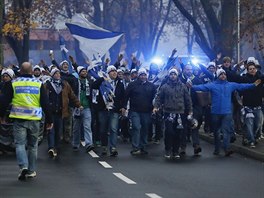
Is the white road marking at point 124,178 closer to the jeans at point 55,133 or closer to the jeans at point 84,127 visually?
the jeans at point 55,133

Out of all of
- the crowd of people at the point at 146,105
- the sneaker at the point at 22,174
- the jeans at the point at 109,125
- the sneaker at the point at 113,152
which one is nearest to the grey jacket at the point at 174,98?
the crowd of people at the point at 146,105

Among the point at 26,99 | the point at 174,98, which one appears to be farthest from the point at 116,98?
the point at 26,99

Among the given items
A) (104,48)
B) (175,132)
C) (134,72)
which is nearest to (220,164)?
(175,132)

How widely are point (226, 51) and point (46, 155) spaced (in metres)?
13.4

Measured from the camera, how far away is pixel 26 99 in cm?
1417

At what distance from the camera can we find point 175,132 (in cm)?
1830

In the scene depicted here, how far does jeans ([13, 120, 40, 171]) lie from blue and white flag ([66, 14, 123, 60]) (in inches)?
343

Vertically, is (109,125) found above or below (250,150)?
above

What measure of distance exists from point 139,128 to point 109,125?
2.13 ft

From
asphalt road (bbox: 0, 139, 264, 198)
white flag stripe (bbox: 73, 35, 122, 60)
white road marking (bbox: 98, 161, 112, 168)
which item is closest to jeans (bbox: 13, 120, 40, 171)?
asphalt road (bbox: 0, 139, 264, 198)

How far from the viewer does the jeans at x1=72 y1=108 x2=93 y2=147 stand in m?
19.0

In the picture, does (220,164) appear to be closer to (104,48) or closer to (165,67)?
(165,67)

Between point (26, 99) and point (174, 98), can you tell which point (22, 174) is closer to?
point (26, 99)

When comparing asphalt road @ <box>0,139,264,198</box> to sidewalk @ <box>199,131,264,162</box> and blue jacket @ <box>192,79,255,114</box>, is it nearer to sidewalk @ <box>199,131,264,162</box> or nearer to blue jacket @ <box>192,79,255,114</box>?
sidewalk @ <box>199,131,264,162</box>
